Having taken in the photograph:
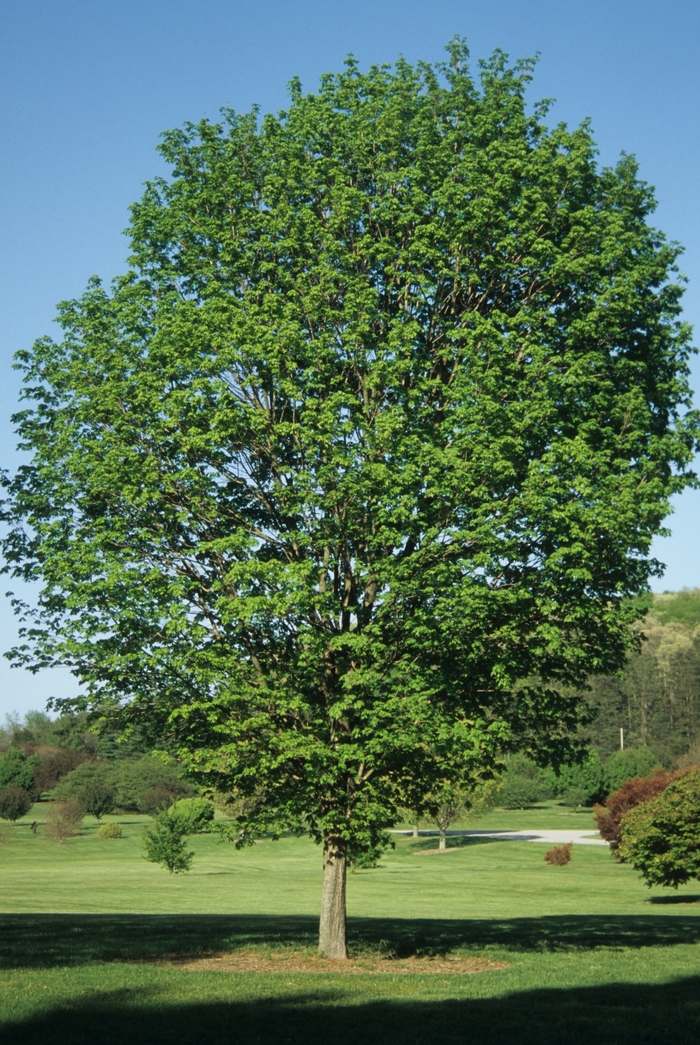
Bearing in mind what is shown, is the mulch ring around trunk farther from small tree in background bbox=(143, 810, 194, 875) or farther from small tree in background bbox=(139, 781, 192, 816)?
small tree in background bbox=(139, 781, 192, 816)

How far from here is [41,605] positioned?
709 inches

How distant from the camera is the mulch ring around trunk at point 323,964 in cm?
1595

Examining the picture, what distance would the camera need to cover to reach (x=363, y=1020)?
36.6 ft

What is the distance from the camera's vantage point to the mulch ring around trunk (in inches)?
628

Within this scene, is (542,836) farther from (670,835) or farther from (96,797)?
(670,835)

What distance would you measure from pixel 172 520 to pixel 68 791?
68.4 meters

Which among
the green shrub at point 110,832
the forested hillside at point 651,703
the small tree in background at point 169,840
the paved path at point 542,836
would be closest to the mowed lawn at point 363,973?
the small tree in background at point 169,840

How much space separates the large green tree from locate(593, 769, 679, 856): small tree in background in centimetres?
2824

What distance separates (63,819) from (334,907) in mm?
59159

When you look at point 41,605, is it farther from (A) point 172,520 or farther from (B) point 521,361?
(B) point 521,361

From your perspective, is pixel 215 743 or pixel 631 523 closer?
pixel 631 523

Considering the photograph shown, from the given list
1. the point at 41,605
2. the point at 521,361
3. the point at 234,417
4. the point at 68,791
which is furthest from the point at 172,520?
the point at 68,791

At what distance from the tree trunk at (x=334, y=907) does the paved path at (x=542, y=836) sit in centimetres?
5362

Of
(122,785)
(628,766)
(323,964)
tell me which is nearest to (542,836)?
(628,766)
